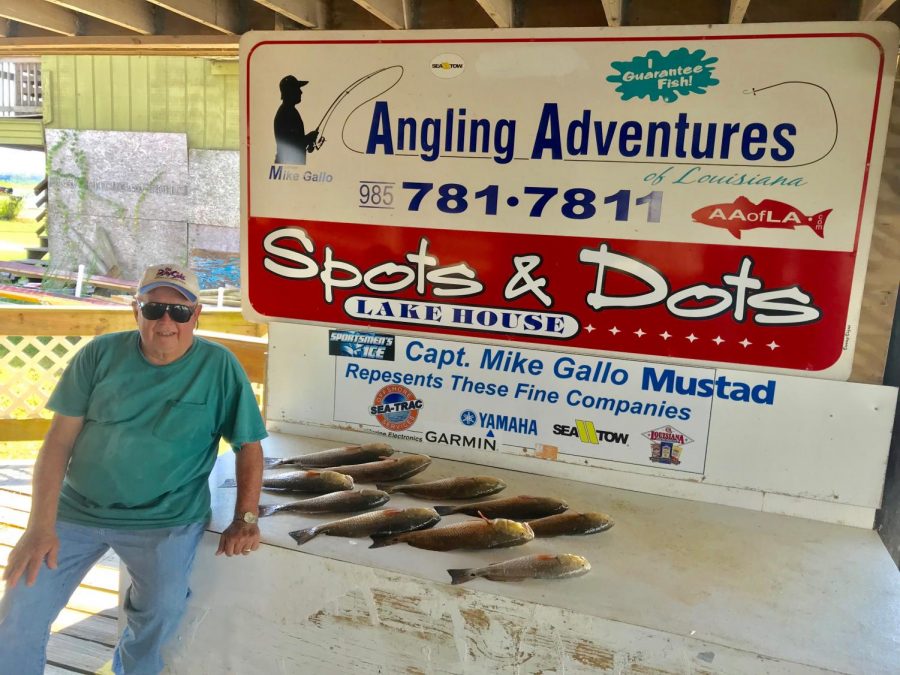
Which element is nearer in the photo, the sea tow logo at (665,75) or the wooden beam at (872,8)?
the wooden beam at (872,8)

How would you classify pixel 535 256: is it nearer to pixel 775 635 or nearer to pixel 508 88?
pixel 508 88

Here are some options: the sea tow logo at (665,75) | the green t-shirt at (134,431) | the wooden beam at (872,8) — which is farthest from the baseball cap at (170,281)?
the wooden beam at (872,8)

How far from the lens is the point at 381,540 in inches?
89.3

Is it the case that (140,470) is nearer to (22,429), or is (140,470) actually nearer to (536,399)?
(536,399)

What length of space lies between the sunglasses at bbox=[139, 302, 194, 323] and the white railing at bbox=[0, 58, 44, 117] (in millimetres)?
15113

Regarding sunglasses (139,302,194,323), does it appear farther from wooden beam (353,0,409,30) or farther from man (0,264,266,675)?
wooden beam (353,0,409,30)

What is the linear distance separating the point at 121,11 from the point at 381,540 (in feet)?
9.34

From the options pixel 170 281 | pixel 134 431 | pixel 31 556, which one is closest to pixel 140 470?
pixel 134 431

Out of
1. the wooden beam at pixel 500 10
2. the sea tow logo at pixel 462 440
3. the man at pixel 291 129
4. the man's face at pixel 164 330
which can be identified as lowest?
the sea tow logo at pixel 462 440

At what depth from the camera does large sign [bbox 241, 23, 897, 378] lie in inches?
95.9

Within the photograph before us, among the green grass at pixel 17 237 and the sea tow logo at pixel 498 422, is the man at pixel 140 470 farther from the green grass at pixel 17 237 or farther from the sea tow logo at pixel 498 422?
the green grass at pixel 17 237

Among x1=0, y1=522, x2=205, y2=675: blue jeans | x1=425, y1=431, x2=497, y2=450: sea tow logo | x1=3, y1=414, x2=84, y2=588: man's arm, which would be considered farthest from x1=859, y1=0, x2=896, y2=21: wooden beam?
x1=3, y1=414, x2=84, y2=588: man's arm

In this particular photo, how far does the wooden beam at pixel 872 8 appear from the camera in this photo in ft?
7.19

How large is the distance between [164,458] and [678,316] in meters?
2.01
